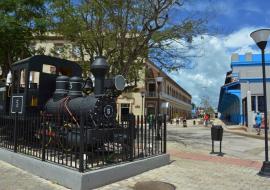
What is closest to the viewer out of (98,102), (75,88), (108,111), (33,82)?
(98,102)

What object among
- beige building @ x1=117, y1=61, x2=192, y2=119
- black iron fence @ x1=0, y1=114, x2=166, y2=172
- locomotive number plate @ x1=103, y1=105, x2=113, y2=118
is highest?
beige building @ x1=117, y1=61, x2=192, y2=119

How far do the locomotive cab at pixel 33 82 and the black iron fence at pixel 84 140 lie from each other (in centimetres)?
66

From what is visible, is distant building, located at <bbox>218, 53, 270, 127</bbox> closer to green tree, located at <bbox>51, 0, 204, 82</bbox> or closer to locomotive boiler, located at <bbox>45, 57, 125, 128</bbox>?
green tree, located at <bbox>51, 0, 204, 82</bbox>

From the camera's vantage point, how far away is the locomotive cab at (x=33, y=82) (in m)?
10.9

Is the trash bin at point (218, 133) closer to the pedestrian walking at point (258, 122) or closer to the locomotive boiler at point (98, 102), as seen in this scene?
the locomotive boiler at point (98, 102)

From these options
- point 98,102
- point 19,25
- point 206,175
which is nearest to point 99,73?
point 98,102

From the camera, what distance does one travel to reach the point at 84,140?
26.5 feet

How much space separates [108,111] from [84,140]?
4.80 ft

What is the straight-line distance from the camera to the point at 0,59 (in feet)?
60.7

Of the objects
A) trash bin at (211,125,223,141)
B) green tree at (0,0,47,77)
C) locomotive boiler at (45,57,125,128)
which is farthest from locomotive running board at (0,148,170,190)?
green tree at (0,0,47,77)

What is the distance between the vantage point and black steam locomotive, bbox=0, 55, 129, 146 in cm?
→ 907

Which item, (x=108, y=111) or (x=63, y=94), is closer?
(x=108, y=111)

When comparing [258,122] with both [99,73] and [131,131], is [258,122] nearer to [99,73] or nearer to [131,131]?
[131,131]

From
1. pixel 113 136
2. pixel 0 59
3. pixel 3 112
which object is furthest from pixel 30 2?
pixel 113 136
